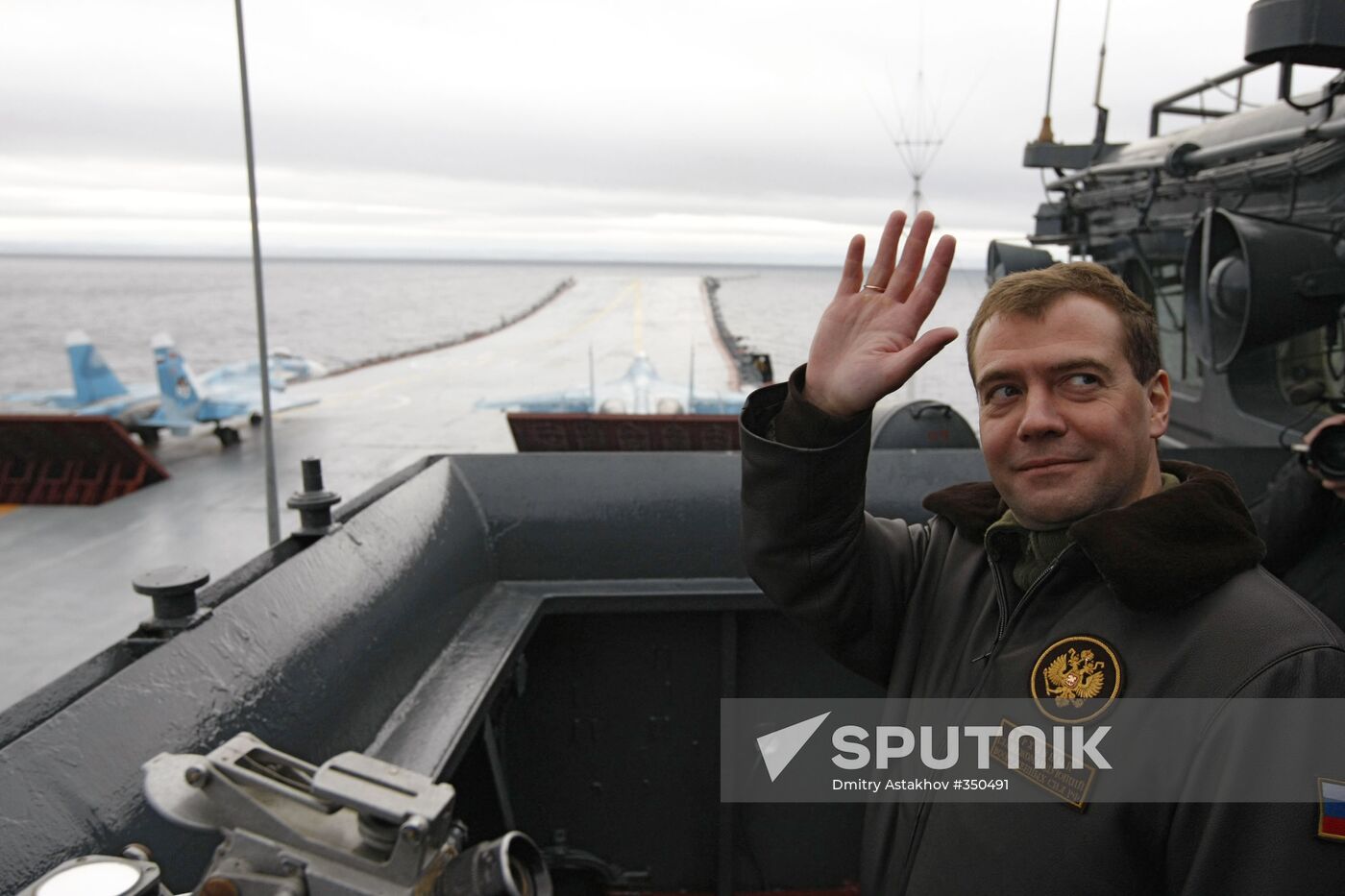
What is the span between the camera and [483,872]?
98 cm

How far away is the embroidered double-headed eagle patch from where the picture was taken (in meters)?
1.44

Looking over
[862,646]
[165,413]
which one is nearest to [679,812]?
[862,646]

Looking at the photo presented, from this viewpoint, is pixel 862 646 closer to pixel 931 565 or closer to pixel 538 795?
pixel 931 565

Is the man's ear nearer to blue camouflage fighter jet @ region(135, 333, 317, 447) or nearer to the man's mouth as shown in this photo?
the man's mouth

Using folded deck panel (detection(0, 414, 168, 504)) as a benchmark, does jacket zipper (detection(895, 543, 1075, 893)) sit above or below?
above

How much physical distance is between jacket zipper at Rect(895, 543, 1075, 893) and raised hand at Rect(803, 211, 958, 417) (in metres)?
Answer: 0.40

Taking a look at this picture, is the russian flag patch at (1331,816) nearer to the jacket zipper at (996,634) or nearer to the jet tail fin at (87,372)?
the jacket zipper at (996,634)

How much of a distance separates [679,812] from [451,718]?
173 cm

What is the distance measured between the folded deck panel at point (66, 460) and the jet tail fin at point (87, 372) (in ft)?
39.3

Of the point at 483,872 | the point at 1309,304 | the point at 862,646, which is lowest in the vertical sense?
the point at 862,646

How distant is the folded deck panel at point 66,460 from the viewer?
10312 millimetres

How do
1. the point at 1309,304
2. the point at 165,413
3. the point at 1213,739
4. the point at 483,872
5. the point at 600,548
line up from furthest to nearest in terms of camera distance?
the point at 165,413 < the point at 1309,304 < the point at 600,548 < the point at 1213,739 < the point at 483,872

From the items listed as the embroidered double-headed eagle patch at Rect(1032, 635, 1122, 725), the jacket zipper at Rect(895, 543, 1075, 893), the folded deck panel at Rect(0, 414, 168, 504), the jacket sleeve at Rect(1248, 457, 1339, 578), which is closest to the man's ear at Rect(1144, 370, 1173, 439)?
the jacket zipper at Rect(895, 543, 1075, 893)

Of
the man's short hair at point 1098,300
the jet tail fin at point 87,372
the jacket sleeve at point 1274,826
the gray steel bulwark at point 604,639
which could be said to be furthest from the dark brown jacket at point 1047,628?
the jet tail fin at point 87,372
